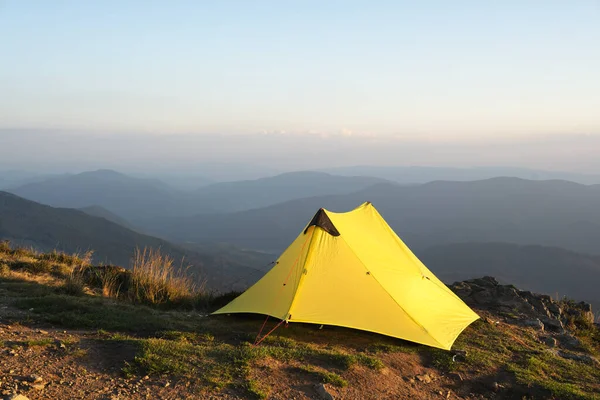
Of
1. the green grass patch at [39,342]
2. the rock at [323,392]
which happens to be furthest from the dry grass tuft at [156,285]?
the rock at [323,392]

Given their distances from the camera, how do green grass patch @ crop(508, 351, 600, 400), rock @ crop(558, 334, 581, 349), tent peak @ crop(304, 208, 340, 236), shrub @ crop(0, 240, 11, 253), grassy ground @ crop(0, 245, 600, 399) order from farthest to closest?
shrub @ crop(0, 240, 11, 253) → rock @ crop(558, 334, 581, 349) → tent peak @ crop(304, 208, 340, 236) → green grass patch @ crop(508, 351, 600, 400) → grassy ground @ crop(0, 245, 600, 399)

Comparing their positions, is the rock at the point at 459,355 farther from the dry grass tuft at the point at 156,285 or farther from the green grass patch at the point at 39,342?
the dry grass tuft at the point at 156,285

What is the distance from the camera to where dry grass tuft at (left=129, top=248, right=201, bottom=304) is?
1005cm

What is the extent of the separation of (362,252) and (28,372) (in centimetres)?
617

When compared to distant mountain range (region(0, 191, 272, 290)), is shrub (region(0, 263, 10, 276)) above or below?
above

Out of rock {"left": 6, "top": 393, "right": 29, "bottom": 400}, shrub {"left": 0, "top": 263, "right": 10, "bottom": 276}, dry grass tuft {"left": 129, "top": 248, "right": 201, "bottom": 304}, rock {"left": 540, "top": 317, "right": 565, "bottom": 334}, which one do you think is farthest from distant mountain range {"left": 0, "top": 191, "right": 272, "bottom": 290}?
rock {"left": 6, "top": 393, "right": 29, "bottom": 400}

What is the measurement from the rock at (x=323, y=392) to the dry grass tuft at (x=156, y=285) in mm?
5892

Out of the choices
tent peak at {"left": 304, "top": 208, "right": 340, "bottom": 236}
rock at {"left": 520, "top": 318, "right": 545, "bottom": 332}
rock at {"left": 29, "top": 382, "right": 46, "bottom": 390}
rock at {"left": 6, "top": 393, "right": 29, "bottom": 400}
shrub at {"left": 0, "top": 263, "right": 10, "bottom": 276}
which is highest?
tent peak at {"left": 304, "top": 208, "right": 340, "bottom": 236}

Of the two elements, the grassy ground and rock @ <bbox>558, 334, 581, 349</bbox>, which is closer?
the grassy ground

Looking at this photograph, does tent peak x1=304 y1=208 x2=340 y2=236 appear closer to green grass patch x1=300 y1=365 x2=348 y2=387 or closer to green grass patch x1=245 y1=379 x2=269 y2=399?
green grass patch x1=300 y1=365 x2=348 y2=387

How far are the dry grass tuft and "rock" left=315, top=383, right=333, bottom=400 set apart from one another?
5.89m

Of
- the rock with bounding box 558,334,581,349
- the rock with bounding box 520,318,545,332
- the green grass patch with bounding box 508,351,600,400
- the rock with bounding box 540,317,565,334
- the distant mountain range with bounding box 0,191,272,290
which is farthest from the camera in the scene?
the distant mountain range with bounding box 0,191,272,290

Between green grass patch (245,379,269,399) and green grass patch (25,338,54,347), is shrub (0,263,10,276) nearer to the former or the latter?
green grass patch (25,338,54,347)

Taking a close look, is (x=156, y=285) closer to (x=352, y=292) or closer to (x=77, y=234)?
(x=352, y=292)
